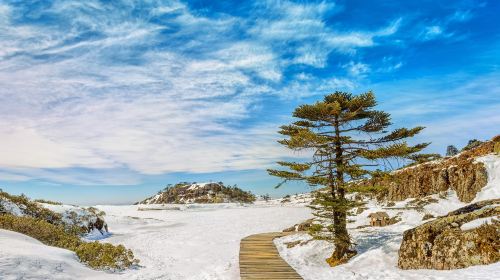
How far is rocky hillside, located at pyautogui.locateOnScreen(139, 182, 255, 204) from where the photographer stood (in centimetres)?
7981

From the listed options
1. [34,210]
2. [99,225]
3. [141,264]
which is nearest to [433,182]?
[141,264]

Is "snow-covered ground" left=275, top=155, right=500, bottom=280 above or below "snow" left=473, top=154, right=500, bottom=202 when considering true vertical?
below

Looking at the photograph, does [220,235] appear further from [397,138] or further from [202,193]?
[202,193]

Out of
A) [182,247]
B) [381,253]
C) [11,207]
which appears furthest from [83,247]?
[381,253]

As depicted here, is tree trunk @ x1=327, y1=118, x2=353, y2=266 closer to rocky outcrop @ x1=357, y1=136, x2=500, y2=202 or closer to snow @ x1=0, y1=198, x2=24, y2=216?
rocky outcrop @ x1=357, y1=136, x2=500, y2=202

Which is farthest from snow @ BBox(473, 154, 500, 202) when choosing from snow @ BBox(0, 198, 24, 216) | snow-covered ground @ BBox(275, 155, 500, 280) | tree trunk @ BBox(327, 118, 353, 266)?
snow @ BBox(0, 198, 24, 216)

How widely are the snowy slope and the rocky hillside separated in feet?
209

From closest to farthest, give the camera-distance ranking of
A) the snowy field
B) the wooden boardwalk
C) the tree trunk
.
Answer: the snowy field < the wooden boardwalk < the tree trunk

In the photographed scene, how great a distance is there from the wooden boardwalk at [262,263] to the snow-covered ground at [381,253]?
53 centimetres

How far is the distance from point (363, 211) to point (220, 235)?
438 inches

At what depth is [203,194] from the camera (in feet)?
275

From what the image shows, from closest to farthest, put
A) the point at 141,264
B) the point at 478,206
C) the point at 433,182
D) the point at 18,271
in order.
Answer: the point at 18,271 < the point at 478,206 < the point at 141,264 < the point at 433,182

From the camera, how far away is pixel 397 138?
47.9 ft

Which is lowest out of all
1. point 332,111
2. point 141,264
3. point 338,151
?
point 141,264
